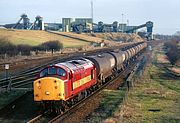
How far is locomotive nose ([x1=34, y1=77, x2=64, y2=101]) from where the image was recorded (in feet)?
80.2

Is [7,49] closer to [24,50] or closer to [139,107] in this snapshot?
[24,50]

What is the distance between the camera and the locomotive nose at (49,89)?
24453 millimetres

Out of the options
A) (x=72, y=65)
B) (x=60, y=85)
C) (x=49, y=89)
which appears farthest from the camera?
(x=72, y=65)

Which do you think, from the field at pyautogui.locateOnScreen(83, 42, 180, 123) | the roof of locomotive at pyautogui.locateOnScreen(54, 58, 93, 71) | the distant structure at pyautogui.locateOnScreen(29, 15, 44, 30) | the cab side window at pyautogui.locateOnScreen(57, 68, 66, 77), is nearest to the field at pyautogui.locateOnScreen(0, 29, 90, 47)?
the distant structure at pyautogui.locateOnScreen(29, 15, 44, 30)

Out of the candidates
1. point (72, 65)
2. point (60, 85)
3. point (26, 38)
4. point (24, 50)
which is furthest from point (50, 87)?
point (26, 38)

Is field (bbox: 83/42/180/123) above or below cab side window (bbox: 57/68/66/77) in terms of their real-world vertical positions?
below

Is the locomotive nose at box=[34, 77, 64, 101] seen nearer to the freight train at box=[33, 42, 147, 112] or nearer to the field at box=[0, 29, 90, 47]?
the freight train at box=[33, 42, 147, 112]

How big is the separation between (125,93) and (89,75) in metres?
4.21

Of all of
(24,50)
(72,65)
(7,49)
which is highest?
(72,65)

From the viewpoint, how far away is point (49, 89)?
80.6 ft

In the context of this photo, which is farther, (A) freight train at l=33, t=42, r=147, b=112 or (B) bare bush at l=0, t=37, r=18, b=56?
(B) bare bush at l=0, t=37, r=18, b=56

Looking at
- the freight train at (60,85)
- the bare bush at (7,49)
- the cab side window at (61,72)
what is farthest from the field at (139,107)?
the bare bush at (7,49)

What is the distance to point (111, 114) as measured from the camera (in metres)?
25.4

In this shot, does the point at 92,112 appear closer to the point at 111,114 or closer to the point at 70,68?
the point at 111,114
